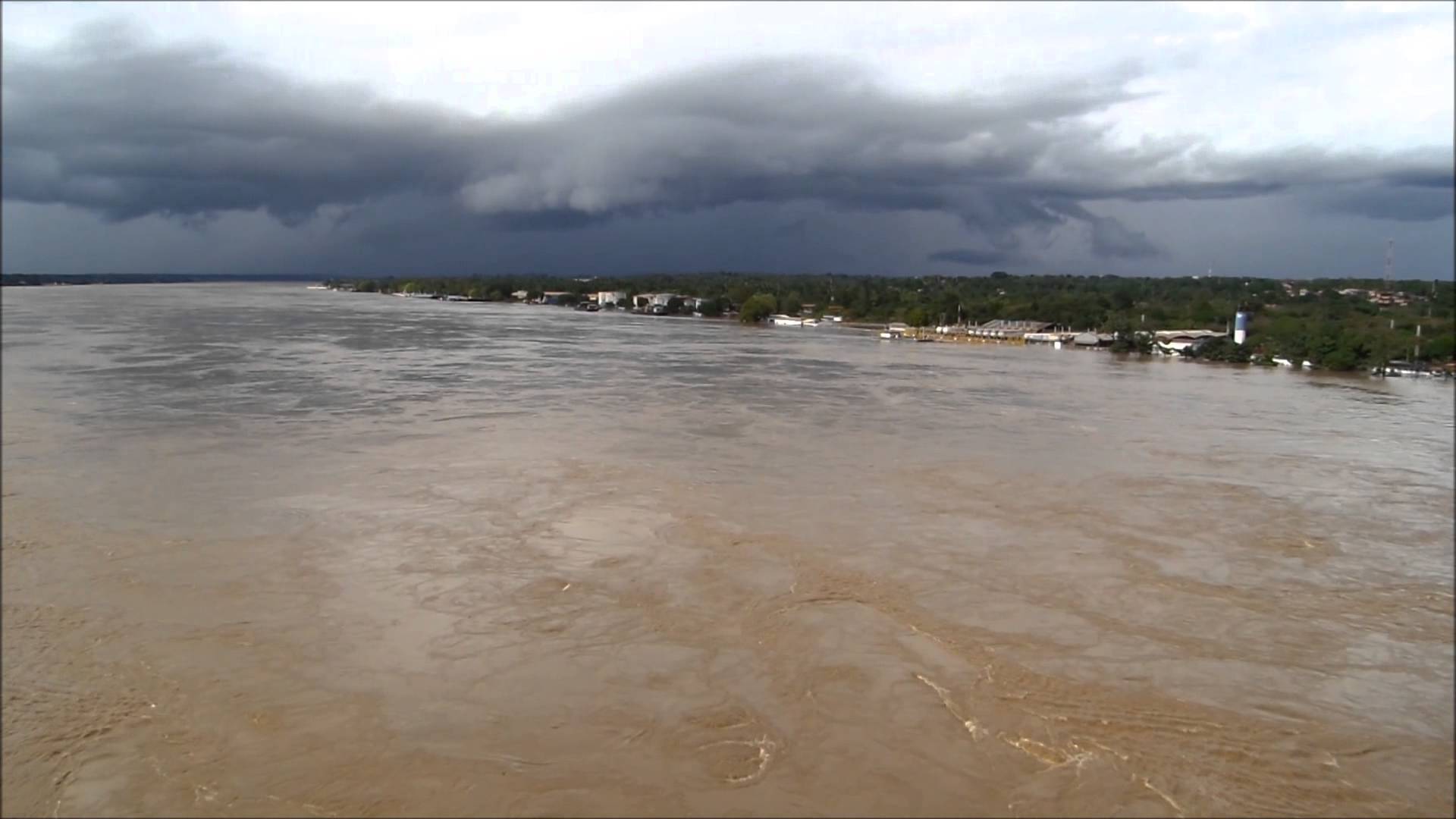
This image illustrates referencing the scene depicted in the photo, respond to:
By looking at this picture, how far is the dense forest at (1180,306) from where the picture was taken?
950 inches

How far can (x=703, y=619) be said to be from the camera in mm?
5676

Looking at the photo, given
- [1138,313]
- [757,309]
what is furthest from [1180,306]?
[757,309]

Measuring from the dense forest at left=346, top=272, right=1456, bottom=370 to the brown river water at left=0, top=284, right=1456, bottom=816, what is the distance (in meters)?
15.0

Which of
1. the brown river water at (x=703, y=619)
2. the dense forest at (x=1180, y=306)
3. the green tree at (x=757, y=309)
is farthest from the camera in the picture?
the green tree at (x=757, y=309)

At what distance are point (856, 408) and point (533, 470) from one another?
6.90m

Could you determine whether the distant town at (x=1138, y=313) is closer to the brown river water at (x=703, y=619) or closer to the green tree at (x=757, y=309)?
the green tree at (x=757, y=309)

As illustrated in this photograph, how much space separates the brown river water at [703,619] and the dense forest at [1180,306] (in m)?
15.0

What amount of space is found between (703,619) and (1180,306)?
1537 inches

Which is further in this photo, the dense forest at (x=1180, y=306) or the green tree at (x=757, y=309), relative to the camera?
the green tree at (x=757, y=309)

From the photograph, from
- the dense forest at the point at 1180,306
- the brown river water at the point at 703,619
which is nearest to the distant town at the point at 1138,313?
the dense forest at the point at 1180,306

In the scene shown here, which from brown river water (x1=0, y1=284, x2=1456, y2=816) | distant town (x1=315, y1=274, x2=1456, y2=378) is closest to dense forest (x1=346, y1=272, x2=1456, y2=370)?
distant town (x1=315, y1=274, x2=1456, y2=378)

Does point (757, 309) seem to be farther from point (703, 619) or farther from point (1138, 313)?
point (703, 619)

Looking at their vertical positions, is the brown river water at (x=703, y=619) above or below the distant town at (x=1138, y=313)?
below

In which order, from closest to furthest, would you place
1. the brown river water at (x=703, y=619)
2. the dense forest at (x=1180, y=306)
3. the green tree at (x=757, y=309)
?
the brown river water at (x=703, y=619) < the dense forest at (x=1180, y=306) < the green tree at (x=757, y=309)
